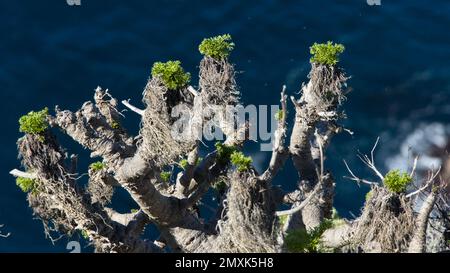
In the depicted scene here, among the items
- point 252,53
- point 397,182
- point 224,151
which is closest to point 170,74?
point 224,151

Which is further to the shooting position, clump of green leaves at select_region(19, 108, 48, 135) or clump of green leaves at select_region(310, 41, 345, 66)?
clump of green leaves at select_region(310, 41, 345, 66)

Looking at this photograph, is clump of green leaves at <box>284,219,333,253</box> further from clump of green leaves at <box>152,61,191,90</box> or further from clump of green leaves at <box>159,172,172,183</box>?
clump of green leaves at <box>152,61,191,90</box>

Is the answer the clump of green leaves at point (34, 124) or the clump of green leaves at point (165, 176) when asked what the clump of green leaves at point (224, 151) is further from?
the clump of green leaves at point (34, 124)

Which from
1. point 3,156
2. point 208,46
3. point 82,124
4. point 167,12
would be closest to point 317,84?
point 208,46

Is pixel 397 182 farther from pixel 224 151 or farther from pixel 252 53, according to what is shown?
pixel 252 53

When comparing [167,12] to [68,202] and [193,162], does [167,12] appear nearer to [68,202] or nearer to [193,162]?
[193,162]

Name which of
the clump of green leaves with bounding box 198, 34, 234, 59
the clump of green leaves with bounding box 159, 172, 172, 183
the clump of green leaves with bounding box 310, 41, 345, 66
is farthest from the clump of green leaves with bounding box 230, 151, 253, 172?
the clump of green leaves with bounding box 159, 172, 172, 183
